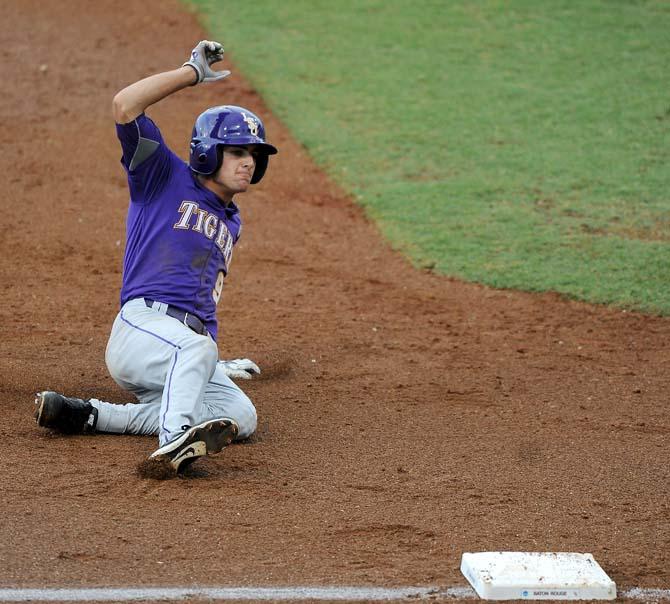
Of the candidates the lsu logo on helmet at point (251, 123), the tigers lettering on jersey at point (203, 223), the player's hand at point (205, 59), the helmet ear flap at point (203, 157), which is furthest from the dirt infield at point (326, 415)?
the player's hand at point (205, 59)

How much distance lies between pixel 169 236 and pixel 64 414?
94 cm

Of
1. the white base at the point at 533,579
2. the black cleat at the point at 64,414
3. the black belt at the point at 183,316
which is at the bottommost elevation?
the black cleat at the point at 64,414

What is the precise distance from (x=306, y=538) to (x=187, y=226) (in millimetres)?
1691

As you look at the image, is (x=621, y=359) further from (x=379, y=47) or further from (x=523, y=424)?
(x=379, y=47)

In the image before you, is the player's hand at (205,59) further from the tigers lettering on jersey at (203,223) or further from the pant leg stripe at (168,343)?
the pant leg stripe at (168,343)

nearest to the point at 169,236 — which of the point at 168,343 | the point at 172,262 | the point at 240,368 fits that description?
the point at 172,262

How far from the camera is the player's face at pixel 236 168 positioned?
512 cm

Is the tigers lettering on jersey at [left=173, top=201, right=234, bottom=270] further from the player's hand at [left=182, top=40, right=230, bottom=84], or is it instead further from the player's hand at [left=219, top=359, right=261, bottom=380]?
the player's hand at [left=219, top=359, right=261, bottom=380]

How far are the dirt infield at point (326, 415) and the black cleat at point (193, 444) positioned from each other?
0.11 m

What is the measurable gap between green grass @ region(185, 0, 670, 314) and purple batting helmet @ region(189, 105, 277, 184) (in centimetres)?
339

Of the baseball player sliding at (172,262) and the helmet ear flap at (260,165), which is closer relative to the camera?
the baseball player sliding at (172,262)

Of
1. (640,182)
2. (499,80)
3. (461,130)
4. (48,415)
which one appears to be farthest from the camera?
(499,80)

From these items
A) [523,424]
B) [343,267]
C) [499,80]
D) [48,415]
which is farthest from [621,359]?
[499,80]

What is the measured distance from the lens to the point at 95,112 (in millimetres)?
11234
